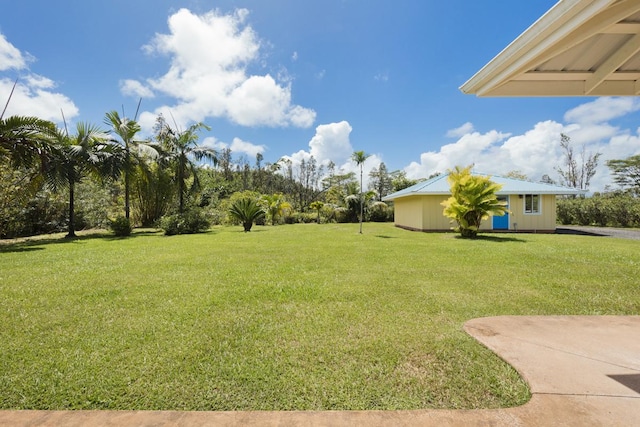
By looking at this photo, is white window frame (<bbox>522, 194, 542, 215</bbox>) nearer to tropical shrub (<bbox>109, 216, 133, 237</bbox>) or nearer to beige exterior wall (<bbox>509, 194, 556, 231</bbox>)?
beige exterior wall (<bbox>509, 194, 556, 231</bbox>)

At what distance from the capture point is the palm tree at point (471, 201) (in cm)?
1210

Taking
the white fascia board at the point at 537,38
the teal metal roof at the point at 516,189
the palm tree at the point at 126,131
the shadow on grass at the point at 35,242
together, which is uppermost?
the palm tree at the point at 126,131

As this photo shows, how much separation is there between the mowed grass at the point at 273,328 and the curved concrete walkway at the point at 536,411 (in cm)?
10

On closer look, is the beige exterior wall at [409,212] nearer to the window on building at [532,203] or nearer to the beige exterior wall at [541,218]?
the beige exterior wall at [541,218]

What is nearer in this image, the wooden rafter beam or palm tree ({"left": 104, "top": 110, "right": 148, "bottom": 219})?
the wooden rafter beam

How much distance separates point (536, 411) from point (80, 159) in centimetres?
1687

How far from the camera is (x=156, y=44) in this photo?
11.4m

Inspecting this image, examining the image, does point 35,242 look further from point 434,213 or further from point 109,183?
point 434,213

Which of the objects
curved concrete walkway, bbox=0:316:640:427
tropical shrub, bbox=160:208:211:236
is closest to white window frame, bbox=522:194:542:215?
curved concrete walkway, bbox=0:316:640:427

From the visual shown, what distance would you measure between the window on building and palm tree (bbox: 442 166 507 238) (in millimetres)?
5185

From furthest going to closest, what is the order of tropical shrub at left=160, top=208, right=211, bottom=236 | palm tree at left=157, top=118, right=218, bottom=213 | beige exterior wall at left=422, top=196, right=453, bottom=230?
1. palm tree at left=157, top=118, right=218, bottom=213
2. beige exterior wall at left=422, top=196, right=453, bottom=230
3. tropical shrub at left=160, top=208, right=211, bottom=236

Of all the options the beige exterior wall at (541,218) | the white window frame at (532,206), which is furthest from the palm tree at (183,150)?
the white window frame at (532,206)

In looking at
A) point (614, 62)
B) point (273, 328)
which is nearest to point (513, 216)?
point (614, 62)

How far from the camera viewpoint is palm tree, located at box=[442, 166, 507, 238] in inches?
476
